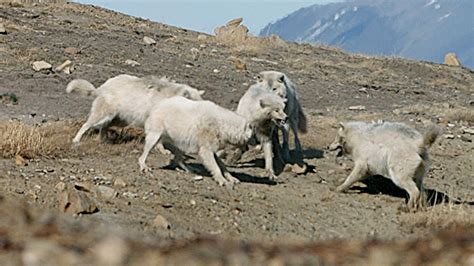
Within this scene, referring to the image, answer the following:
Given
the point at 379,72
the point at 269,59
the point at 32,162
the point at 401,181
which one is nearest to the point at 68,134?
the point at 32,162

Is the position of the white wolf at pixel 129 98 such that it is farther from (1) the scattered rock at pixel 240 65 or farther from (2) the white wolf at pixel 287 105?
(1) the scattered rock at pixel 240 65

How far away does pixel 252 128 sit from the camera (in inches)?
446

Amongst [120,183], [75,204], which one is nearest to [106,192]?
[120,183]

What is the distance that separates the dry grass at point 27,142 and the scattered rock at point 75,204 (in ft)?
7.99

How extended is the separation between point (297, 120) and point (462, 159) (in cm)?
298

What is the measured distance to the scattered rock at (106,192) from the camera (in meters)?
9.12

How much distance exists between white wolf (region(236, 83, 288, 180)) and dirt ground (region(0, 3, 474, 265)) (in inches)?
11.9

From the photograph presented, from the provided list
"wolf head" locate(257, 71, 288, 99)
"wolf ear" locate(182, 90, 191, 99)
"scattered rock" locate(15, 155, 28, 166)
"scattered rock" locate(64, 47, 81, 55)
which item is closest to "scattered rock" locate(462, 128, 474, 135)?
"wolf head" locate(257, 71, 288, 99)

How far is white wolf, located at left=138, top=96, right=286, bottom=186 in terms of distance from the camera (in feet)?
35.5

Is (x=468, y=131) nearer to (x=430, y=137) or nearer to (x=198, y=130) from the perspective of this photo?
(x=430, y=137)

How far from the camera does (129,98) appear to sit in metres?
12.3

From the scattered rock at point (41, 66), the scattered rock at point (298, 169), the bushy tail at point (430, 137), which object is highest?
the bushy tail at point (430, 137)

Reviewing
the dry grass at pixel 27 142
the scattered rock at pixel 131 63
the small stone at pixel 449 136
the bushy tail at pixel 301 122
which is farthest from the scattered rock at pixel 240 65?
the dry grass at pixel 27 142

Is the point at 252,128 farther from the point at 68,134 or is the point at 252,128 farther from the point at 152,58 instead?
the point at 152,58
